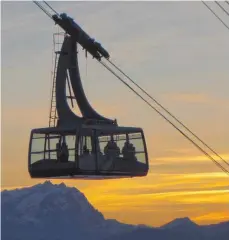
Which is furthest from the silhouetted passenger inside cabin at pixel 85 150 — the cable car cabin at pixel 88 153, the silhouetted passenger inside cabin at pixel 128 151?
the silhouetted passenger inside cabin at pixel 128 151

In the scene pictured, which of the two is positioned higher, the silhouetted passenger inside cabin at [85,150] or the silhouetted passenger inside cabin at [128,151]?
the silhouetted passenger inside cabin at [128,151]

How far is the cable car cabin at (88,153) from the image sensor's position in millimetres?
49875

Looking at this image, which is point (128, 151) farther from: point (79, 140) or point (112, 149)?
point (79, 140)

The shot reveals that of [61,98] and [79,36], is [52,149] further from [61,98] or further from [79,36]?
[79,36]

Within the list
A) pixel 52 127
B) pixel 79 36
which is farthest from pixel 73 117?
pixel 79 36

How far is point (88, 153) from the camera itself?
5012 centimetres

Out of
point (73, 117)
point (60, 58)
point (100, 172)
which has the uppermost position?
point (60, 58)

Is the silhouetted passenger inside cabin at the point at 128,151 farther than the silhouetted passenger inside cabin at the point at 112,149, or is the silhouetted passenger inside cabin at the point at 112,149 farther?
the silhouetted passenger inside cabin at the point at 128,151

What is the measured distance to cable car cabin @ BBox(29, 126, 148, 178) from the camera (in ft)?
164

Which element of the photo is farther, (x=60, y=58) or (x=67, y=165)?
(x=60, y=58)

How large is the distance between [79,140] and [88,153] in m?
0.90

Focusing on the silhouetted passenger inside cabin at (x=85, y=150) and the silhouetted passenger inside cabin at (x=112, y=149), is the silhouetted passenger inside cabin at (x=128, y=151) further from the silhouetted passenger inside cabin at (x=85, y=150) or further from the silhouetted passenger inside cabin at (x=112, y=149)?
the silhouetted passenger inside cabin at (x=85, y=150)

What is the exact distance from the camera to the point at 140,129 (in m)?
53.9

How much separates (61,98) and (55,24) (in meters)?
4.73
